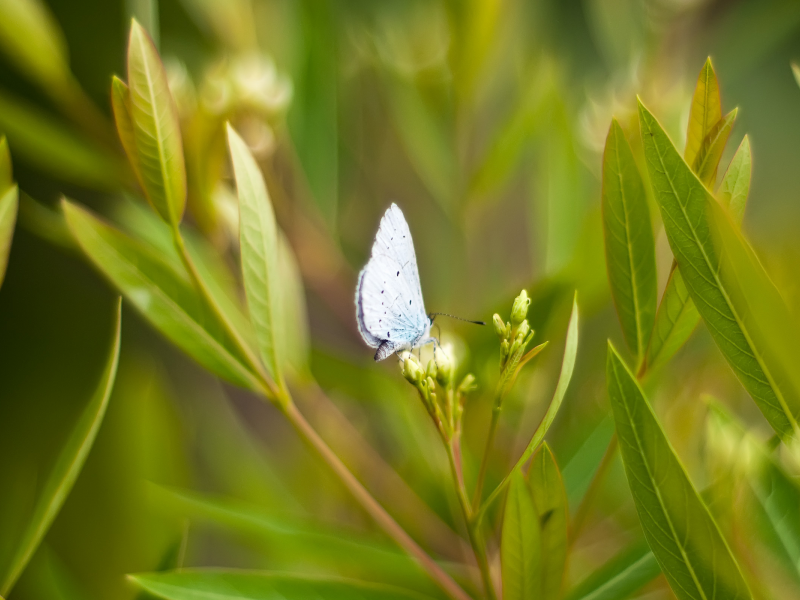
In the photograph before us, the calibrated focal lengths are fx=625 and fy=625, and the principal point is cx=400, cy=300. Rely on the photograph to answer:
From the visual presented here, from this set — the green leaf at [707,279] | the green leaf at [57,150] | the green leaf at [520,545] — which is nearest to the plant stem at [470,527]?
the green leaf at [520,545]

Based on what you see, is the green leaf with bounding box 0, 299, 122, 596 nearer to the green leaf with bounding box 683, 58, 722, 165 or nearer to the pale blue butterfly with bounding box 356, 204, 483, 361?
the pale blue butterfly with bounding box 356, 204, 483, 361

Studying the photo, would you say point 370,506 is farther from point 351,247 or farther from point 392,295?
point 351,247

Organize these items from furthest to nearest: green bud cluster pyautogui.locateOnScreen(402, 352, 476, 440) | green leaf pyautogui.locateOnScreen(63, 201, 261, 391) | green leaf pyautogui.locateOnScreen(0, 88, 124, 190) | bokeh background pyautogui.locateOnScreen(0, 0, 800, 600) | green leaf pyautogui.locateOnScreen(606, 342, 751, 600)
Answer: green leaf pyautogui.locateOnScreen(0, 88, 124, 190)
bokeh background pyautogui.locateOnScreen(0, 0, 800, 600)
green leaf pyautogui.locateOnScreen(63, 201, 261, 391)
green bud cluster pyautogui.locateOnScreen(402, 352, 476, 440)
green leaf pyautogui.locateOnScreen(606, 342, 751, 600)

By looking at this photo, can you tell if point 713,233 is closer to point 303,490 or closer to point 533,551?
point 533,551

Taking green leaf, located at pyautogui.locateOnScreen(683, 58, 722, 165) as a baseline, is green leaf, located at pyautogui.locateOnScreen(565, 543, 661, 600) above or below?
below

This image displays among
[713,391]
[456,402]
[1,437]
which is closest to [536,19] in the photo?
[713,391]

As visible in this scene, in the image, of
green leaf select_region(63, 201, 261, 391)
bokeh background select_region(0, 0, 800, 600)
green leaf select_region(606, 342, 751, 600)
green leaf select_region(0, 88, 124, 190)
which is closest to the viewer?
green leaf select_region(606, 342, 751, 600)

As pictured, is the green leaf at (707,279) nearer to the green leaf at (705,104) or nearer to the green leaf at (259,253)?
the green leaf at (705,104)

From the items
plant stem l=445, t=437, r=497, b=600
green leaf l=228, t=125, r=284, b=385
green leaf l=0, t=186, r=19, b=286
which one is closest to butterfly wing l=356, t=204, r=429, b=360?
green leaf l=228, t=125, r=284, b=385
